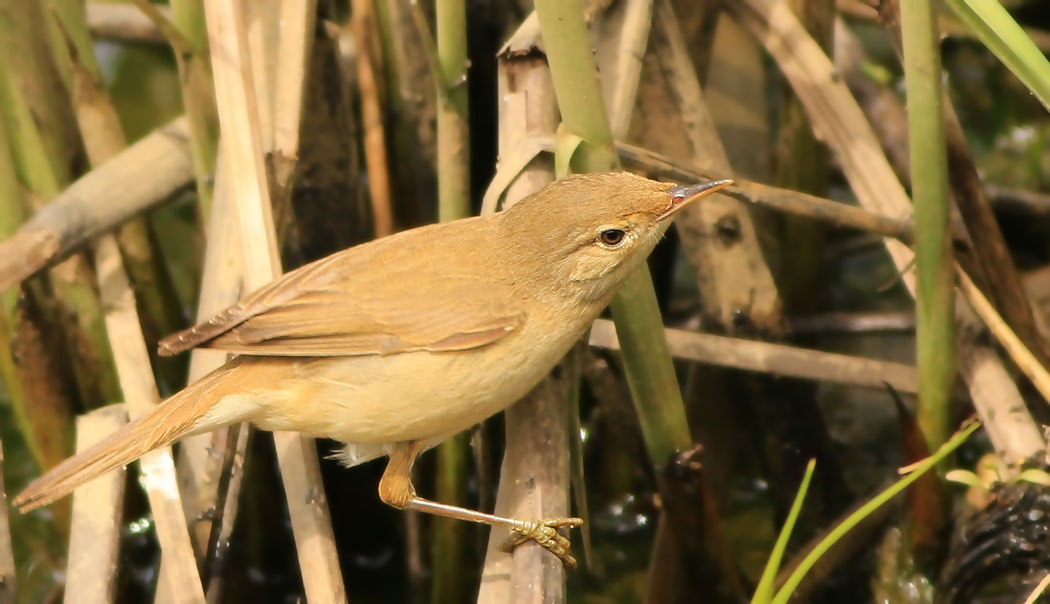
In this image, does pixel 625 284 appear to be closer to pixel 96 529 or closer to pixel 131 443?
pixel 131 443

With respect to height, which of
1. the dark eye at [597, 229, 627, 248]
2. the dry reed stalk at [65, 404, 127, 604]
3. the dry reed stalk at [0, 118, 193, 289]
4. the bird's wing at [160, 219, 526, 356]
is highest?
the dry reed stalk at [0, 118, 193, 289]

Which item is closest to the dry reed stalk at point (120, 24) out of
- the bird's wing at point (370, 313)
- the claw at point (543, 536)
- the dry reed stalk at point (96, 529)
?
the dry reed stalk at point (96, 529)

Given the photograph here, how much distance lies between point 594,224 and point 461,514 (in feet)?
2.25

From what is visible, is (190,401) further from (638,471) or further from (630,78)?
(638,471)

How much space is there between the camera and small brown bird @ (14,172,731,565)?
2309 millimetres

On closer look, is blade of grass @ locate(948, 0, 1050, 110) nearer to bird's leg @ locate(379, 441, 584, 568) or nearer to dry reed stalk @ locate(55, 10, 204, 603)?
bird's leg @ locate(379, 441, 584, 568)

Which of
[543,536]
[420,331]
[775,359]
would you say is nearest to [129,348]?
[420,331]

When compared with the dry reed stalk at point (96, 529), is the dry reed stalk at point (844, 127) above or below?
above

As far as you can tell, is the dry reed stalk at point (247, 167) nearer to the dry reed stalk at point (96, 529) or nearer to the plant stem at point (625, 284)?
the dry reed stalk at point (96, 529)

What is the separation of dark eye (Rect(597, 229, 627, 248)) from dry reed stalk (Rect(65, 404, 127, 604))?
46.9 inches

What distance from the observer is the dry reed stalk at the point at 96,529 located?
2.36m

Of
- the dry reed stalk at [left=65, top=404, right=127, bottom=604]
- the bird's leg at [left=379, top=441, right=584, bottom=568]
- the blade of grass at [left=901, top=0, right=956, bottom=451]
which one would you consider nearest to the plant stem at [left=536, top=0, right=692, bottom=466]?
the bird's leg at [left=379, top=441, right=584, bottom=568]

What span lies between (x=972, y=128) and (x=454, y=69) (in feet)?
9.39

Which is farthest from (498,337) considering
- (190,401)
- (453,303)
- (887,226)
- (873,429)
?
(873,429)
